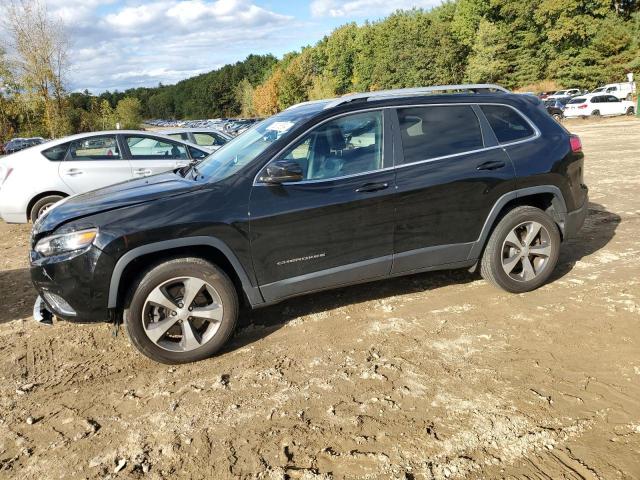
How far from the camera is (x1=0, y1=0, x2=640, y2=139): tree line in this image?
2995cm

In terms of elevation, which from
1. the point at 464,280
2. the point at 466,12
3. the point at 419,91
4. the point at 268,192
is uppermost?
the point at 466,12

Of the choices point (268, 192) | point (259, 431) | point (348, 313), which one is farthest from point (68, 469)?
point (348, 313)

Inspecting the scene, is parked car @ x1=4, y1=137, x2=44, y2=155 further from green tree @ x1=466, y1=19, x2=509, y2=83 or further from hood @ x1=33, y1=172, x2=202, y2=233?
green tree @ x1=466, y1=19, x2=509, y2=83

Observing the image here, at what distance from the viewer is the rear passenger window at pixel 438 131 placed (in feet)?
A: 13.8

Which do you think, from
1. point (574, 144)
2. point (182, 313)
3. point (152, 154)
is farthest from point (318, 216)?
point (152, 154)

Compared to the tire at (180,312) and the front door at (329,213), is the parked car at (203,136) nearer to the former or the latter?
the front door at (329,213)

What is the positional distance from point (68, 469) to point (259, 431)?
1.00 metres

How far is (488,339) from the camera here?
383 cm

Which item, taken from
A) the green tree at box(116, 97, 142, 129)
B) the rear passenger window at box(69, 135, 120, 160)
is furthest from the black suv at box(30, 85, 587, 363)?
the green tree at box(116, 97, 142, 129)

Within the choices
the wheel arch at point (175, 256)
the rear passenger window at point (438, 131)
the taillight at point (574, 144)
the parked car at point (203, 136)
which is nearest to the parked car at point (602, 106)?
the parked car at point (203, 136)

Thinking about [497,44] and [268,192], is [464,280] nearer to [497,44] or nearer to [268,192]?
[268,192]

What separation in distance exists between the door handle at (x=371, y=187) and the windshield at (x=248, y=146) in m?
0.72

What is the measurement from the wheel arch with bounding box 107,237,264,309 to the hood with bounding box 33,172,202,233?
0.37 m

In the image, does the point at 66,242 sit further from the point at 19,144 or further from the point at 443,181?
the point at 19,144
